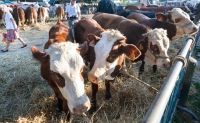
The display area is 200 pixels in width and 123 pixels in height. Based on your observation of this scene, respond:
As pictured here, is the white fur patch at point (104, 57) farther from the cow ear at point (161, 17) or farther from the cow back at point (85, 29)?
the cow ear at point (161, 17)

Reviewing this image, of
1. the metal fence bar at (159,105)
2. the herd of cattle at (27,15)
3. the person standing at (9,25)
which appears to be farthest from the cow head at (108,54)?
the herd of cattle at (27,15)

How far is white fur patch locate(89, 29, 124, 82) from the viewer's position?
3.07 metres

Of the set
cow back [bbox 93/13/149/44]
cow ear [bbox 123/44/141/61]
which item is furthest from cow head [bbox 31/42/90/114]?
cow back [bbox 93/13/149/44]

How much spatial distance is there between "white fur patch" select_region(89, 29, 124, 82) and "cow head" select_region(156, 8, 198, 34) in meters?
3.44

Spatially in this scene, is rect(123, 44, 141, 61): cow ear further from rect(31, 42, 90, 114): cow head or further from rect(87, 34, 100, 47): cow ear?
rect(31, 42, 90, 114): cow head

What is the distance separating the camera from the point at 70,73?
239 centimetres

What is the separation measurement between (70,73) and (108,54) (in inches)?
37.0

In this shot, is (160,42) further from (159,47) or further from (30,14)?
(30,14)

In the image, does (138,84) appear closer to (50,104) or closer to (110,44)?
(110,44)

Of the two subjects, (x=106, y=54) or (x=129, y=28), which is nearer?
(x=106, y=54)

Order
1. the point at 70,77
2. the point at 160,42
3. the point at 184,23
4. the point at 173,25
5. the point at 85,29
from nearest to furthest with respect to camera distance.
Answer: the point at 70,77, the point at 160,42, the point at 85,29, the point at 184,23, the point at 173,25

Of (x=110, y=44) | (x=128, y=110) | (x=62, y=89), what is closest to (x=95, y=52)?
(x=110, y=44)

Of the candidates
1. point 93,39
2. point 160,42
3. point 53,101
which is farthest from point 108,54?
point 160,42

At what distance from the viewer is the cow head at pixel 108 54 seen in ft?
10.0
